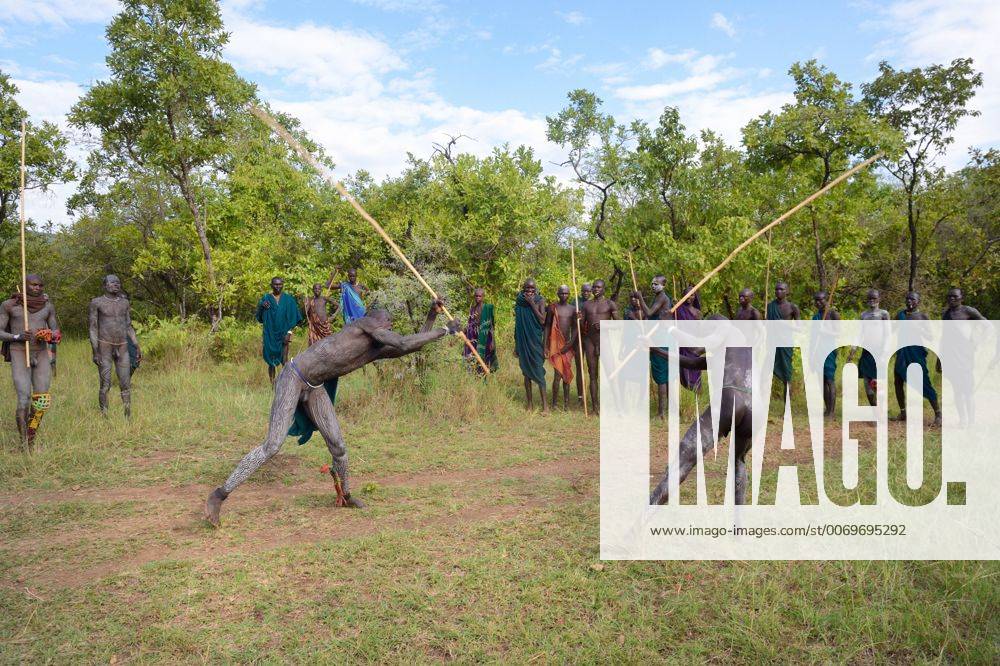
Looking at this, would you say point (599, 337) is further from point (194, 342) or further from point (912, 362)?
point (194, 342)

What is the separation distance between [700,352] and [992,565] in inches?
90.4

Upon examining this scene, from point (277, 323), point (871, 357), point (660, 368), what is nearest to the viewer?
point (871, 357)

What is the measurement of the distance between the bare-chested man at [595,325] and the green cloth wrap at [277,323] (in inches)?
204

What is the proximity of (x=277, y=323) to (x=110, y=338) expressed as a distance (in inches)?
112

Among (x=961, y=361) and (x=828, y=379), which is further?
(x=828, y=379)

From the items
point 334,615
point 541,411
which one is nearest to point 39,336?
point 334,615

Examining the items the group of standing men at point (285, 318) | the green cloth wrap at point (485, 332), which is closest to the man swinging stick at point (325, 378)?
the green cloth wrap at point (485, 332)

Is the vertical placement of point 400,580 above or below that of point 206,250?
below

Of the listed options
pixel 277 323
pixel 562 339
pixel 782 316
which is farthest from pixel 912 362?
pixel 277 323

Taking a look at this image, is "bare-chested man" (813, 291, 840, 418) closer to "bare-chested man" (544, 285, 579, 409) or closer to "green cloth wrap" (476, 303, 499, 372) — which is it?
"bare-chested man" (544, 285, 579, 409)

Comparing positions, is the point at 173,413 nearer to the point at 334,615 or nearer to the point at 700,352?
the point at 334,615

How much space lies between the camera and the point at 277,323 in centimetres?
1112

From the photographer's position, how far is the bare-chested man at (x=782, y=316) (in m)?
9.02

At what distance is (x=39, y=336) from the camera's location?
728cm
